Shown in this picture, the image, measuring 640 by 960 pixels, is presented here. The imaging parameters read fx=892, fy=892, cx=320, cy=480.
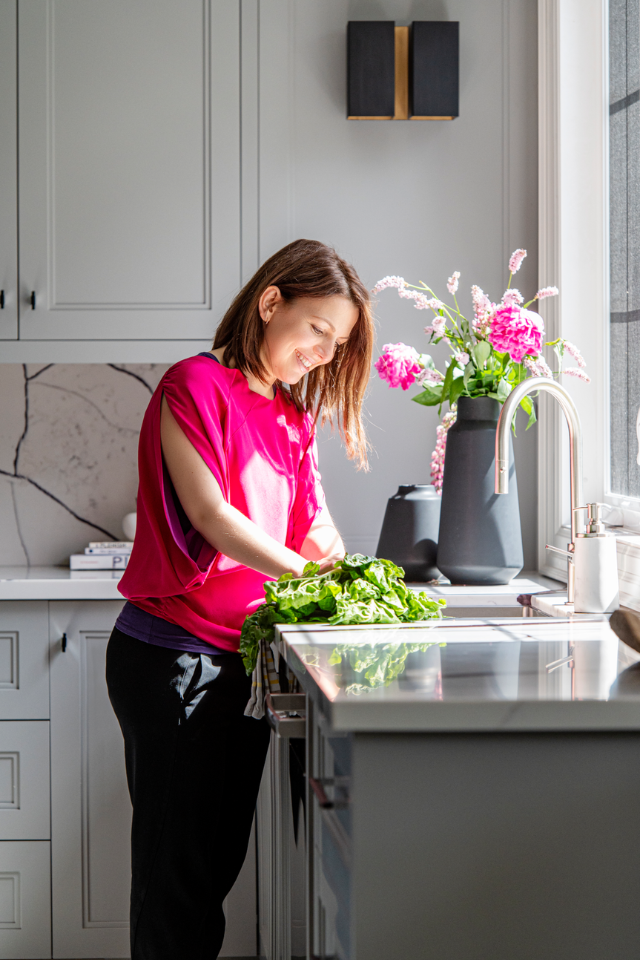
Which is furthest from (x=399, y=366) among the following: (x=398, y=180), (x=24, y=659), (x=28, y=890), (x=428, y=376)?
(x=28, y=890)

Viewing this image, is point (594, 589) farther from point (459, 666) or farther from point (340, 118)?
point (340, 118)

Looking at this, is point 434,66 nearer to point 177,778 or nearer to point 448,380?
point 448,380

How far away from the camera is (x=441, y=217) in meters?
2.33

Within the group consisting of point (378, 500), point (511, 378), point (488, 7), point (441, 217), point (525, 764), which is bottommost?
point (525, 764)

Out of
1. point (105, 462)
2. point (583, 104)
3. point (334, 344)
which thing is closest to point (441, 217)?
point (583, 104)

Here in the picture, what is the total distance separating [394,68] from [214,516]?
142 cm

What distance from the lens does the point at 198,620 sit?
57.2 inches

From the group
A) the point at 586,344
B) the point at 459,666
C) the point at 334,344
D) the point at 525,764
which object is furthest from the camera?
the point at 586,344

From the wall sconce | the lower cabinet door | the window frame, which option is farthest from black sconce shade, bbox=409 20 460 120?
the lower cabinet door

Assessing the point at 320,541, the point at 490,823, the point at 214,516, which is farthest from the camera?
the point at 320,541

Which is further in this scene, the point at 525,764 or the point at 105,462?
the point at 105,462

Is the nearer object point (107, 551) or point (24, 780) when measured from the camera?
point (24, 780)

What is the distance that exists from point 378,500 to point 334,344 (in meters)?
0.81

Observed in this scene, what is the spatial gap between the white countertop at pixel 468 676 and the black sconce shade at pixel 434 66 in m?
1.50
